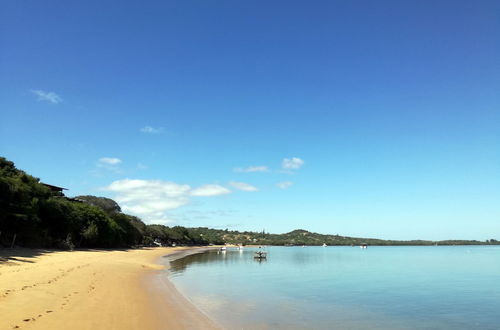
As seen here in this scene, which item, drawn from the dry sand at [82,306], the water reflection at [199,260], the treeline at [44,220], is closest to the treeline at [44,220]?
the treeline at [44,220]

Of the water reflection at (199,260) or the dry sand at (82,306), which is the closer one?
the dry sand at (82,306)

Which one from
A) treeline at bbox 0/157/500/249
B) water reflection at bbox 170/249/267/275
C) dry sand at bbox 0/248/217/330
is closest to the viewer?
dry sand at bbox 0/248/217/330

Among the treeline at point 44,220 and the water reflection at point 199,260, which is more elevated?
the treeline at point 44,220

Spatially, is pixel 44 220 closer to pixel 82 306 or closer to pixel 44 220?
pixel 44 220

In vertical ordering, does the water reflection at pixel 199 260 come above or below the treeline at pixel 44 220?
below

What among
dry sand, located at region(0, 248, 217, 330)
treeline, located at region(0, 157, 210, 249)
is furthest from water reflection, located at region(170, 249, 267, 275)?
dry sand, located at region(0, 248, 217, 330)

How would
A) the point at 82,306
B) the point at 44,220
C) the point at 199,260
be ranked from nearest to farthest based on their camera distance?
the point at 82,306
the point at 44,220
the point at 199,260

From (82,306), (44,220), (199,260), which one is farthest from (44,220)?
(82,306)

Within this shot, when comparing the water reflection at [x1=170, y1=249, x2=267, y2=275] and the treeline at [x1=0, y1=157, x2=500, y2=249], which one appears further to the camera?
the water reflection at [x1=170, y1=249, x2=267, y2=275]

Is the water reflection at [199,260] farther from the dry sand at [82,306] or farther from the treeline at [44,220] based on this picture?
the dry sand at [82,306]

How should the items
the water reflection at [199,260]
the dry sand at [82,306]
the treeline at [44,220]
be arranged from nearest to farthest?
the dry sand at [82,306]
the treeline at [44,220]
the water reflection at [199,260]

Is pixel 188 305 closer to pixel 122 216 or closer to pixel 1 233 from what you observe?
pixel 1 233

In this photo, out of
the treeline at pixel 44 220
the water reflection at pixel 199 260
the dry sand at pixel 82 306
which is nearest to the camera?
the dry sand at pixel 82 306

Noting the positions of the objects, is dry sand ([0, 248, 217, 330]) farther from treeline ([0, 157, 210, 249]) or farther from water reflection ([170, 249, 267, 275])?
treeline ([0, 157, 210, 249])
